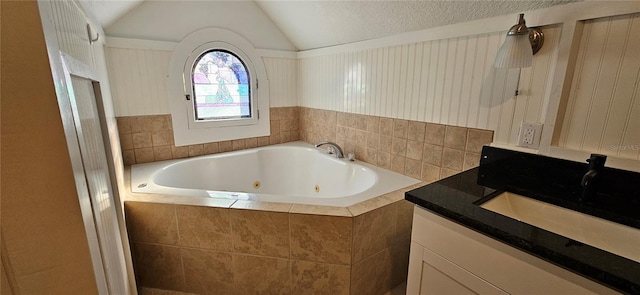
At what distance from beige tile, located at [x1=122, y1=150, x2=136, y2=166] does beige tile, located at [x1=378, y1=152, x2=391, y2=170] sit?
2.14 meters

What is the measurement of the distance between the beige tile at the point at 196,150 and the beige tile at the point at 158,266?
110 centimetres

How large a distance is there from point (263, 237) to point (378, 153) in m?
1.18

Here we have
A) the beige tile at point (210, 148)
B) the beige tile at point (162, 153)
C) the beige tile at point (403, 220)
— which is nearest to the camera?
the beige tile at point (403, 220)

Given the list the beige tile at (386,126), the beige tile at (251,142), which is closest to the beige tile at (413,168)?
the beige tile at (386,126)

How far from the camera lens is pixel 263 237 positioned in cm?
152

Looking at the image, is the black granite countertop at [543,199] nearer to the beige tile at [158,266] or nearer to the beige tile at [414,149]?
the beige tile at [414,149]

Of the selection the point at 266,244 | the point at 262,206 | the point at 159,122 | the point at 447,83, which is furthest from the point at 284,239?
the point at 159,122

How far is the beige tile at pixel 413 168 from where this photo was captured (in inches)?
76.0

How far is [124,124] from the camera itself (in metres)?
2.27

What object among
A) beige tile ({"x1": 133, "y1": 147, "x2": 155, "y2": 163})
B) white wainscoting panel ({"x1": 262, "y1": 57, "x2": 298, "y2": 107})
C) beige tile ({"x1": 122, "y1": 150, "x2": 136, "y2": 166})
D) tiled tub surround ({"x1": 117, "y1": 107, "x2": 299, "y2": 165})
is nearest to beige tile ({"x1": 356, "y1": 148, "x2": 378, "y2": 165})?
white wainscoting panel ({"x1": 262, "y1": 57, "x2": 298, "y2": 107})

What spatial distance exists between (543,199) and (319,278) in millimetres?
1183

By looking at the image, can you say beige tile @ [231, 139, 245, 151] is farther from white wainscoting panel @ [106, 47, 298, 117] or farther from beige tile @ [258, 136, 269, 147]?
white wainscoting panel @ [106, 47, 298, 117]

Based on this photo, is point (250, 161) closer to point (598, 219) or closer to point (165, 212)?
point (165, 212)

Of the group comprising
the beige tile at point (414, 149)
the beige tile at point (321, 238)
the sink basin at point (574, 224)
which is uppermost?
the beige tile at point (414, 149)
